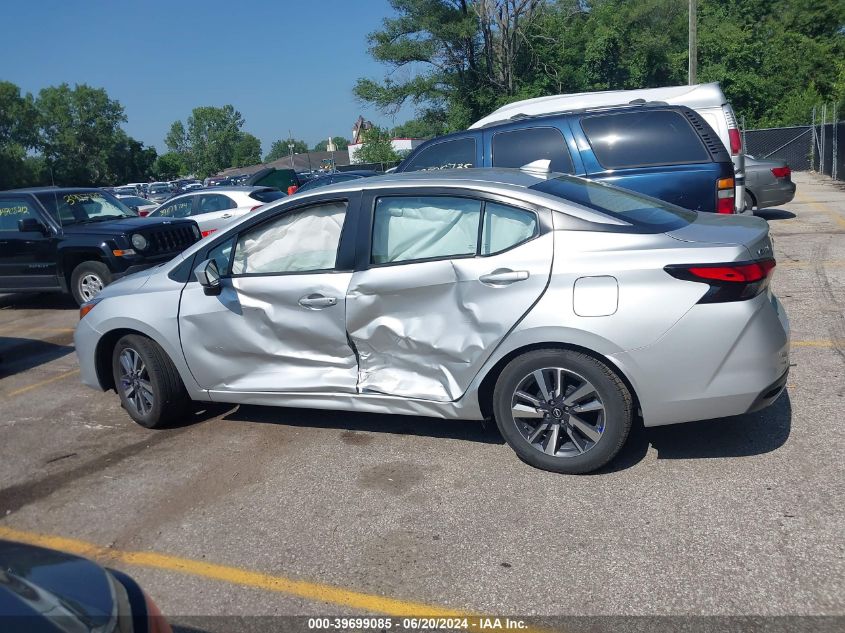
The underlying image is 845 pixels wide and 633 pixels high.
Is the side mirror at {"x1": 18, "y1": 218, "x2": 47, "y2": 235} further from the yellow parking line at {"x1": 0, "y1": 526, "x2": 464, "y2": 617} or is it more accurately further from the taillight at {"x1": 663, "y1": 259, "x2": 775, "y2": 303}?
the taillight at {"x1": 663, "y1": 259, "x2": 775, "y2": 303}

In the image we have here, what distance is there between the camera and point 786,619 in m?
2.91

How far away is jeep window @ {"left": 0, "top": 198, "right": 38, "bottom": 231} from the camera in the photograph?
425 inches

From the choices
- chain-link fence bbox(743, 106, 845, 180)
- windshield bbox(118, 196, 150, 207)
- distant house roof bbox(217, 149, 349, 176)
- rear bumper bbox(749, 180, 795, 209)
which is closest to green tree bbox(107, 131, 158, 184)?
distant house roof bbox(217, 149, 349, 176)

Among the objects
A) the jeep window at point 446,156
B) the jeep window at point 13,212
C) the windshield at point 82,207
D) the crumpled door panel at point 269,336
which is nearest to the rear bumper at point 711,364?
the crumpled door panel at point 269,336

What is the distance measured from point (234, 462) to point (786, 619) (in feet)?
10.6

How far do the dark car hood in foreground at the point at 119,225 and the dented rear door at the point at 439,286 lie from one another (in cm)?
647

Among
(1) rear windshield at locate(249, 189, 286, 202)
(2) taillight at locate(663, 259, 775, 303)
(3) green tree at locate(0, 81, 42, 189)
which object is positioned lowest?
(2) taillight at locate(663, 259, 775, 303)

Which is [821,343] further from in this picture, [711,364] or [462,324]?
[462,324]

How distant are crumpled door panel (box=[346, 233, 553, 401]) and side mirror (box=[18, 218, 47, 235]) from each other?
7.50m

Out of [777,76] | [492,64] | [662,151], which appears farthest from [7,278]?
[777,76]

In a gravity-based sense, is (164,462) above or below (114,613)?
below

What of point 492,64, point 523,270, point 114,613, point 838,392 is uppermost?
point 492,64

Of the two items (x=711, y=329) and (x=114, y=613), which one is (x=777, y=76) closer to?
(x=711, y=329)

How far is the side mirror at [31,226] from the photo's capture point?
1033 cm
